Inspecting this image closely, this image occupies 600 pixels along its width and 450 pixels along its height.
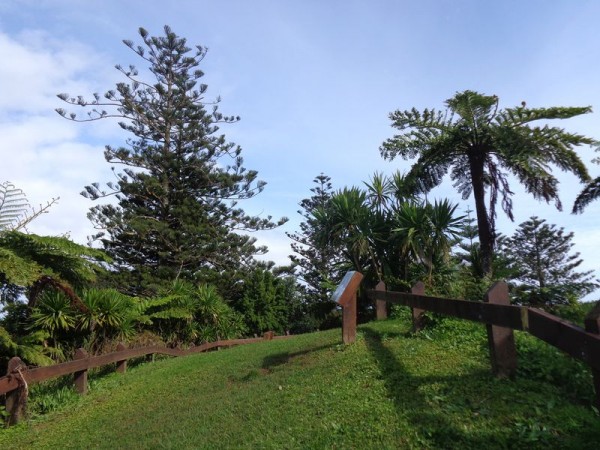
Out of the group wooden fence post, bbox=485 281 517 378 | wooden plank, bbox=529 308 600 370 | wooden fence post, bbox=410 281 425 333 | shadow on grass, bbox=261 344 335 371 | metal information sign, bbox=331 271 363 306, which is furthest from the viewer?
shadow on grass, bbox=261 344 335 371

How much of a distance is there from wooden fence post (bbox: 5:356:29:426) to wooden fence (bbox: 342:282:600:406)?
17.3 ft

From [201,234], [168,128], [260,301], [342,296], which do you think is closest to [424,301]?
[342,296]

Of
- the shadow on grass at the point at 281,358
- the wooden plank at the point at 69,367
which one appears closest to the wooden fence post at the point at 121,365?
the wooden plank at the point at 69,367

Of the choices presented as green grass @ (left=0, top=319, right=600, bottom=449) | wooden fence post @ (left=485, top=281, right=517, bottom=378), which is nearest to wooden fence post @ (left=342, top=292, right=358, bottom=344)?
green grass @ (left=0, top=319, right=600, bottom=449)

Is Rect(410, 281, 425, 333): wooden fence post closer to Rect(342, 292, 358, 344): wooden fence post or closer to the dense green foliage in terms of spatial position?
Rect(342, 292, 358, 344): wooden fence post

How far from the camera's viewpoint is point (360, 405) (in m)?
3.88

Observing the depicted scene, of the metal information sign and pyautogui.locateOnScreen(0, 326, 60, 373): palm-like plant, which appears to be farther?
pyautogui.locateOnScreen(0, 326, 60, 373): palm-like plant

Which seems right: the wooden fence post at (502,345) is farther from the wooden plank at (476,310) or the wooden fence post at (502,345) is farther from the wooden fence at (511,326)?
the wooden plank at (476,310)

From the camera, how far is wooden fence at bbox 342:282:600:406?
2533mm

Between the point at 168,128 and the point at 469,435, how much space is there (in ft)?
88.4

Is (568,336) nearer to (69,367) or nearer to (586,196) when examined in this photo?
(69,367)

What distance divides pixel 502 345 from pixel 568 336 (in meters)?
1.32

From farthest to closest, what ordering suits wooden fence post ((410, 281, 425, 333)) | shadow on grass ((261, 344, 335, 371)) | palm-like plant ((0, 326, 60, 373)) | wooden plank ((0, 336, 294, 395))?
1. palm-like plant ((0, 326, 60, 373))
2. shadow on grass ((261, 344, 335, 371))
3. wooden fence post ((410, 281, 425, 333))
4. wooden plank ((0, 336, 294, 395))

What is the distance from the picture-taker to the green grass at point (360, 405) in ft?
10.3
